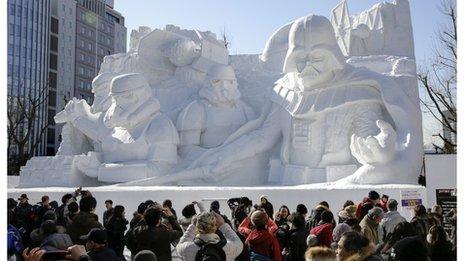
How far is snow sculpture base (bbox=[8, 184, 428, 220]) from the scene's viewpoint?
9.88 metres

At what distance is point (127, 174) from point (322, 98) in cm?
433

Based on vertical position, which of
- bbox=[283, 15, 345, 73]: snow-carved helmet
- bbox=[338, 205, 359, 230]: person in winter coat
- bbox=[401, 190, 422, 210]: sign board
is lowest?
bbox=[338, 205, 359, 230]: person in winter coat

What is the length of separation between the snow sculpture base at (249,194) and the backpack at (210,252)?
222 inches

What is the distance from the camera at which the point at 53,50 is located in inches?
1877

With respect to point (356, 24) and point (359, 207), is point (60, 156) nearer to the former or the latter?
point (356, 24)

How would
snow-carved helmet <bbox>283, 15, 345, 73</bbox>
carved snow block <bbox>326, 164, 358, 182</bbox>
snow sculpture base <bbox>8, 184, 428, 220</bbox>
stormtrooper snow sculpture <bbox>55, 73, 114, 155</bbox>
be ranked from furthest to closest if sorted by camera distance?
stormtrooper snow sculpture <bbox>55, 73, 114, 155</bbox> → snow-carved helmet <bbox>283, 15, 345, 73</bbox> → carved snow block <bbox>326, 164, 358, 182</bbox> → snow sculpture base <bbox>8, 184, 428, 220</bbox>

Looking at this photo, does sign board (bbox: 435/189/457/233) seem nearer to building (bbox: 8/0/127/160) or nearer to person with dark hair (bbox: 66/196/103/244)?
person with dark hair (bbox: 66/196/103/244)

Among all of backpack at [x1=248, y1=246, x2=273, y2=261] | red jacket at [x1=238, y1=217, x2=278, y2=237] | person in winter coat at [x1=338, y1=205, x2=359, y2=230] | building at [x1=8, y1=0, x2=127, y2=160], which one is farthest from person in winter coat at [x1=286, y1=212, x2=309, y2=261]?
building at [x1=8, y1=0, x2=127, y2=160]

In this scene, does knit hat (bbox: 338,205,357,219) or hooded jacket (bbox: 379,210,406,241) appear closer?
hooded jacket (bbox: 379,210,406,241)

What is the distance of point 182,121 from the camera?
12.7 m

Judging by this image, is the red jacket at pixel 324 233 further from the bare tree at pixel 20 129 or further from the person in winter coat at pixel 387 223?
the bare tree at pixel 20 129

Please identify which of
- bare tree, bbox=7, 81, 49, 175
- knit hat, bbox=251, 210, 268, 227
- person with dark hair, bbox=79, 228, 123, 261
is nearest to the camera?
person with dark hair, bbox=79, 228, 123, 261

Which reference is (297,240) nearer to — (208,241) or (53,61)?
(208,241)

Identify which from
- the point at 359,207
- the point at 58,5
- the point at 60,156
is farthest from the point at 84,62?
the point at 359,207
